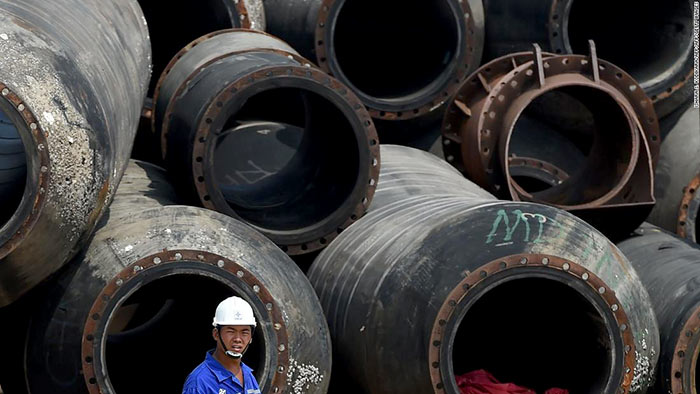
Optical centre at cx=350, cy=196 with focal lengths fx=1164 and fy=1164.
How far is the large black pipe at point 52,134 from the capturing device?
4.51 metres

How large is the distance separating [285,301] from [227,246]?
36 centimetres

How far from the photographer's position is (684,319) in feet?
18.9

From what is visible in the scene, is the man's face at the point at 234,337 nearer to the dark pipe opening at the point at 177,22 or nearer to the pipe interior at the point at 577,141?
the pipe interior at the point at 577,141

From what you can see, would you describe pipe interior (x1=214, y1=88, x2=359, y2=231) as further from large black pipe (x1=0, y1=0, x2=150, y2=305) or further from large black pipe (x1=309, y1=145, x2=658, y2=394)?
large black pipe (x1=0, y1=0, x2=150, y2=305)

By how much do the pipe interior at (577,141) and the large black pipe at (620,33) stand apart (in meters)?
0.48

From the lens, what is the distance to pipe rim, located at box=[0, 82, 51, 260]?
14.7 ft

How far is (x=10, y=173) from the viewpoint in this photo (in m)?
5.14

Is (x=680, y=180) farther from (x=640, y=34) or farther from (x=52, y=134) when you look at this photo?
(x=52, y=134)

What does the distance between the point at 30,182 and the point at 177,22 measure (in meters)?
Answer: 4.51

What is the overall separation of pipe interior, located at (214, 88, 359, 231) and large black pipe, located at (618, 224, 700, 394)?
171cm

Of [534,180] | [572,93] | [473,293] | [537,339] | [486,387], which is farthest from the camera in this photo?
[534,180]

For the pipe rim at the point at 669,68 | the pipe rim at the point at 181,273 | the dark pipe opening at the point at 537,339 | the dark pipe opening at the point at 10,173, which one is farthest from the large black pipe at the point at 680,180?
the dark pipe opening at the point at 10,173

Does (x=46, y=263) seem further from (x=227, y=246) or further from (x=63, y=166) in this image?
(x=227, y=246)

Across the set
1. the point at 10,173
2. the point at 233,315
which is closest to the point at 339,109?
the point at 10,173
